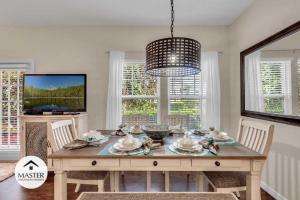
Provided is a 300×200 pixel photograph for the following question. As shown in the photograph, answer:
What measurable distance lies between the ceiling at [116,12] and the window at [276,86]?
110 cm

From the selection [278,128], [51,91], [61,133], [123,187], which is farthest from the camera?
[51,91]

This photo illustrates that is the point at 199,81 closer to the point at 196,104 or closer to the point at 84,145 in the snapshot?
the point at 196,104

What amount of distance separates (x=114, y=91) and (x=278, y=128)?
2.50m

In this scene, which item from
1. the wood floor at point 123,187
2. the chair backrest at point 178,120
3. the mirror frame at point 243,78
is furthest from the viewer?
the chair backrest at point 178,120

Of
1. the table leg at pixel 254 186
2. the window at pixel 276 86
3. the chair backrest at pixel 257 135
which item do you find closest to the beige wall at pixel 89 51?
the window at pixel 276 86

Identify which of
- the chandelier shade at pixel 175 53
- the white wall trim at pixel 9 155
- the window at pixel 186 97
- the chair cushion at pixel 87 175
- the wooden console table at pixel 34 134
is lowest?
the white wall trim at pixel 9 155

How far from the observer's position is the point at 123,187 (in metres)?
2.62

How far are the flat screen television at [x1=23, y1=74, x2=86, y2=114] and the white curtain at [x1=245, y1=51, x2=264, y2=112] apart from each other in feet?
8.88

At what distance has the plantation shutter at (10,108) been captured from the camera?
3.64 metres

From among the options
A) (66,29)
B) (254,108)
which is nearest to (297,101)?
(254,108)

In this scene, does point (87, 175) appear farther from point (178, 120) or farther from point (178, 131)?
point (178, 120)

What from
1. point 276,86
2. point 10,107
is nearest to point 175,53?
point 276,86

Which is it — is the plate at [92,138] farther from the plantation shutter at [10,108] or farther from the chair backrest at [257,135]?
the plantation shutter at [10,108]

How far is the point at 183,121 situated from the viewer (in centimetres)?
293
